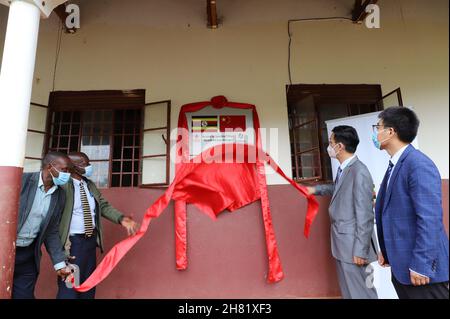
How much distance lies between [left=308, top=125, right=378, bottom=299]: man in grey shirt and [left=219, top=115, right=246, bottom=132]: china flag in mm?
1284

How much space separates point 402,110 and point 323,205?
167 centimetres

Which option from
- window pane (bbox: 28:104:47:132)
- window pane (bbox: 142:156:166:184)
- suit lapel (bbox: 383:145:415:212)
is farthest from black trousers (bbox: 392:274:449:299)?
window pane (bbox: 28:104:47:132)

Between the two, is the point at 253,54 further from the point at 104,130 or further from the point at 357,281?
the point at 357,281

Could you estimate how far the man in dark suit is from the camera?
2.19m

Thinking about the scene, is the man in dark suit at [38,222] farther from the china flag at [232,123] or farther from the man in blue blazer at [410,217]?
the man in blue blazer at [410,217]

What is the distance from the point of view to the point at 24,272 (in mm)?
2219

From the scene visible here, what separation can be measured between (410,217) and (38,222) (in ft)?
7.07

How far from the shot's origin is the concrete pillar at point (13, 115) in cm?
190

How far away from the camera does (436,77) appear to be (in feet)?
12.5

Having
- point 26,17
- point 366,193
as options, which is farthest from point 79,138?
point 366,193

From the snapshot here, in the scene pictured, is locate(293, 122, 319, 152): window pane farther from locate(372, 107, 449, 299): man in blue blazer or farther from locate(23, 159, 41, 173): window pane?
locate(23, 159, 41, 173): window pane

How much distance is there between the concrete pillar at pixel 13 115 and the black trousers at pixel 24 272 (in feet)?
0.97

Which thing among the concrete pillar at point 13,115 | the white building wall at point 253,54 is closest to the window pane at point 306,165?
the white building wall at point 253,54
